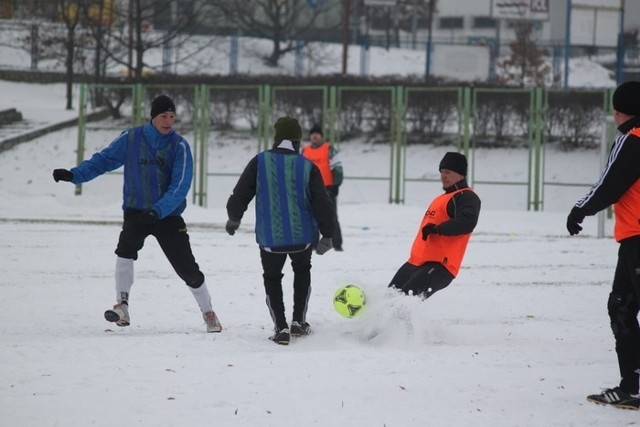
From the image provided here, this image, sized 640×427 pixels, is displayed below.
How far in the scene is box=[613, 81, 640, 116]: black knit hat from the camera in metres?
6.07

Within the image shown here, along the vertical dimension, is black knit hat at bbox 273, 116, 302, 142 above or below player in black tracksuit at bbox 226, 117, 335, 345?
above

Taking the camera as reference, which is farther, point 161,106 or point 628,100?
point 161,106

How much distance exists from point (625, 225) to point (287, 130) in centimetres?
267

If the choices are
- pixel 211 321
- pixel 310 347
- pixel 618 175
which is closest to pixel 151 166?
pixel 211 321

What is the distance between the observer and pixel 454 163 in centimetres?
809

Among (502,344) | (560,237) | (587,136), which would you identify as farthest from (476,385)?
(587,136)

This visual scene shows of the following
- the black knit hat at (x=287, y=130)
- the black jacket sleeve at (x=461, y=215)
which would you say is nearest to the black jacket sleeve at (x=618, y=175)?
the black jacket sleeve at (x=461, y=215)

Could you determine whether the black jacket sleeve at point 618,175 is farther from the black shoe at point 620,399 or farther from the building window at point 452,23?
the building window at point 452,23

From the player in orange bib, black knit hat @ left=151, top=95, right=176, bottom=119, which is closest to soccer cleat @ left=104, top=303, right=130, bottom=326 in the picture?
black knit hat @ left=151, top=95, right=176, bottom=119

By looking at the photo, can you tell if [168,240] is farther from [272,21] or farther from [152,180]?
[272,21]

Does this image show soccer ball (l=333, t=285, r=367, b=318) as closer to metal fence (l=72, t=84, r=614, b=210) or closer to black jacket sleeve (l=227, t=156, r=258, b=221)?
black jacket sleeve (l=227, t=156, r=258, b=221)

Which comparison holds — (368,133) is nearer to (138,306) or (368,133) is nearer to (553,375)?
(138,306)

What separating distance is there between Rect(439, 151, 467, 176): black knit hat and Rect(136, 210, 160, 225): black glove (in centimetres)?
216

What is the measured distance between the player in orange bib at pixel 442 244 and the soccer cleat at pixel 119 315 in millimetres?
2016
